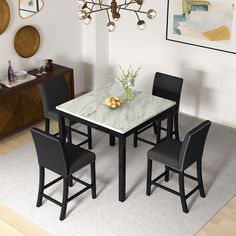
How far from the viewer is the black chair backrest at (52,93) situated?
5.34 metres

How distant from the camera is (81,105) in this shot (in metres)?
4.87

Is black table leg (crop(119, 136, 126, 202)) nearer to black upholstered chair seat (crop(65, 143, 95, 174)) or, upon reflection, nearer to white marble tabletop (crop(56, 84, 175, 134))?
white marble tabletop (crop(56, 84, 175, 134))

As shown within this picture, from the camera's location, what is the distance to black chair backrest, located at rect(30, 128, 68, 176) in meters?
4.02

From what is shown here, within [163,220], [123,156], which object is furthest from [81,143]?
[163,220]

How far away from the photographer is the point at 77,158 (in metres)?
4.34

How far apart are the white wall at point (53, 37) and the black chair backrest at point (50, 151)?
6.86 ft

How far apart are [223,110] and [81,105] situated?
7.53 feet

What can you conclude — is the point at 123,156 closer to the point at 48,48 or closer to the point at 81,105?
the point at 81,105

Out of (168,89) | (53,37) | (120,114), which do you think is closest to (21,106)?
(53,37)

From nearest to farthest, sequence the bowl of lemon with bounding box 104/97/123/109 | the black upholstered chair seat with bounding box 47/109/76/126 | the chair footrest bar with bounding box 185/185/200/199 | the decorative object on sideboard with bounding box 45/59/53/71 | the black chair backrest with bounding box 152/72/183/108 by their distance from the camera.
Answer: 1. the chair footrest bar with bounding box 185/185/200/199
2. the bowl of lemon with bounding box 104/97/123/109
3. the black upholstered chair seat with bounding box 47/109/76/126
4. the black chair backrest with bounding box 152/72/183/108
5. the decorative object on sideboard with bounding box 45/59/53/71

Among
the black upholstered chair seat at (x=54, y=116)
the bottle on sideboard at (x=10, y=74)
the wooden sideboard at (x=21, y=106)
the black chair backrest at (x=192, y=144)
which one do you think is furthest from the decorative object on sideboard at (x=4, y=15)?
the black chair backrest at (x=192, y=144)

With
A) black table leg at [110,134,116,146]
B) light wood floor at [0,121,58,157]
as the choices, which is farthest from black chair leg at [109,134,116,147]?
light wood floor at [0,121,58,157]

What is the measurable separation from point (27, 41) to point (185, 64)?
225 centimetres

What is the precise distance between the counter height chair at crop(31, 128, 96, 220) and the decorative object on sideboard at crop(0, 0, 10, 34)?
207 centimetres
